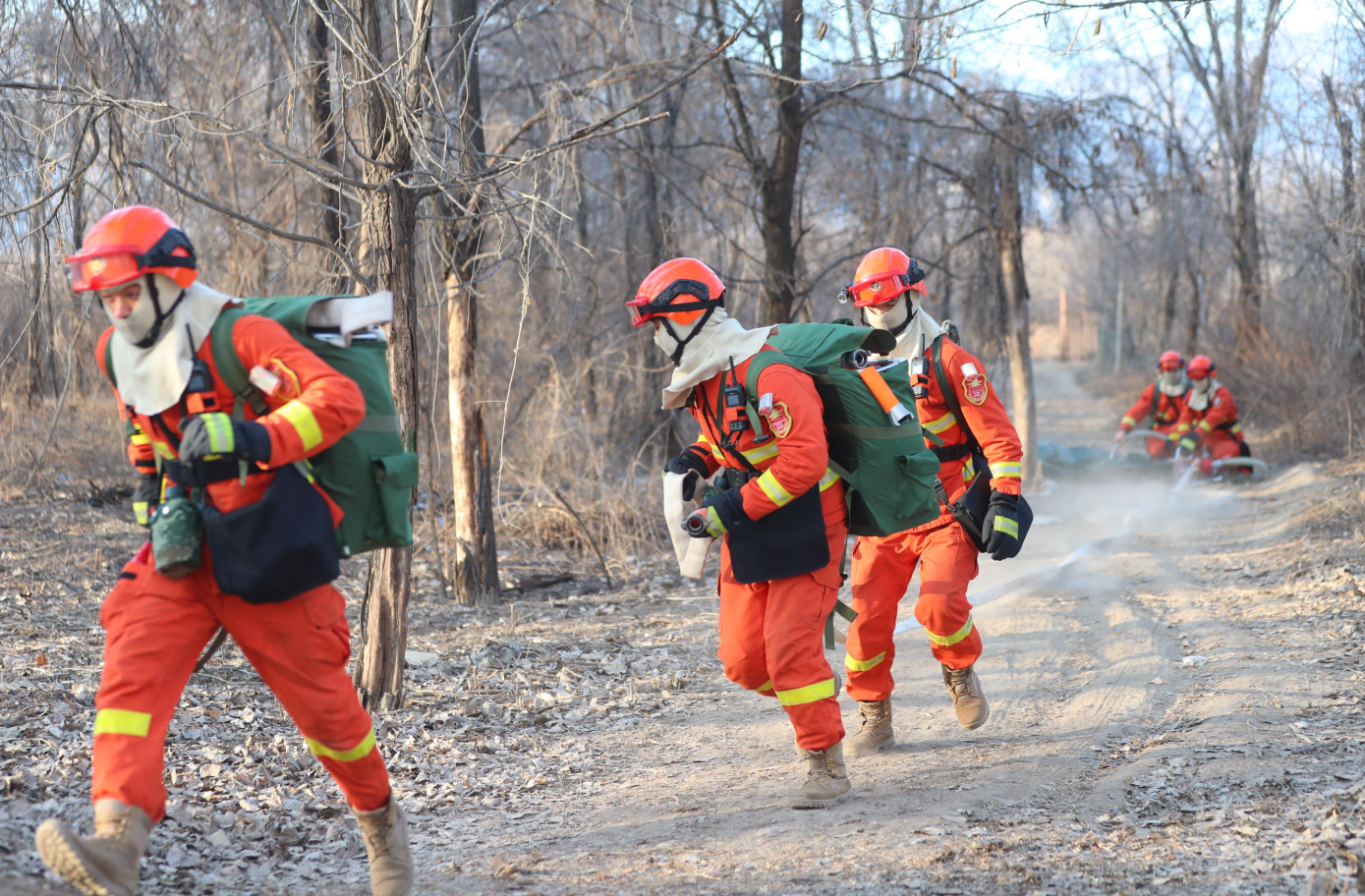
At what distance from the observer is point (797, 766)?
4.67 metres

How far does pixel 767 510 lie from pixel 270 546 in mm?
1707

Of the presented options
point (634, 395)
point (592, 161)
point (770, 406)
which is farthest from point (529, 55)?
point (770, 406)

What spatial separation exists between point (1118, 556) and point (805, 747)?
6367 millimetres

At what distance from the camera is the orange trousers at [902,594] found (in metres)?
4.64

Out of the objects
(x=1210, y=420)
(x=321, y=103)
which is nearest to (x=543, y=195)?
(x=321, y=103)

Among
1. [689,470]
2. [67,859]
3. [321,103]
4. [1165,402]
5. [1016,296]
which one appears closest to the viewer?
[67,859]

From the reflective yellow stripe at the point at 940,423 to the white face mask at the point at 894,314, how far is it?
1.53 feet

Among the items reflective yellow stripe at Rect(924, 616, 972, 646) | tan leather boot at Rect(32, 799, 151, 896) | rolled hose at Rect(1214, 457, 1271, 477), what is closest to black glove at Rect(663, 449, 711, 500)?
reflective yellow stripe at Rect(924, 616, 972, 646)

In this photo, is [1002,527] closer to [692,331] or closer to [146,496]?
[692,331]

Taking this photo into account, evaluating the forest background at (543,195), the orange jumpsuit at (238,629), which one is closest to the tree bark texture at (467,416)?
the forest background at (543,195)

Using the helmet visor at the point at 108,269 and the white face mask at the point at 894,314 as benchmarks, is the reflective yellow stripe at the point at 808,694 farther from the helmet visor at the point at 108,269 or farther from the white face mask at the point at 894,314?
the helmet visor at the point at 108,269

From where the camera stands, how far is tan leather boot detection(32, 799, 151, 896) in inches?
102

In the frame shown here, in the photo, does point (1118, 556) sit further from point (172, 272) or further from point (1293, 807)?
point (172, 272)

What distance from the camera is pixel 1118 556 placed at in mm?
9531
